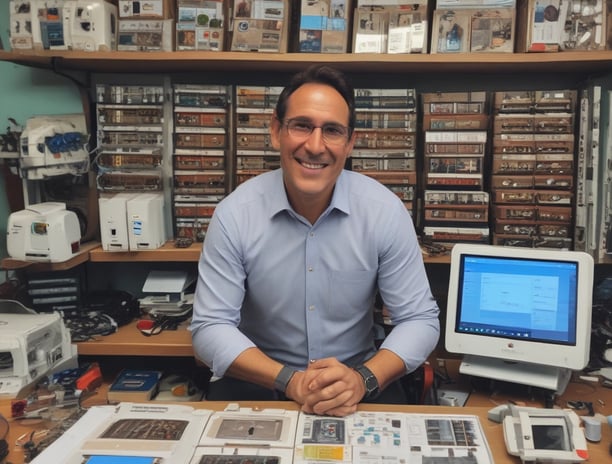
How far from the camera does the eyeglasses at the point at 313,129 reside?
1.41 m

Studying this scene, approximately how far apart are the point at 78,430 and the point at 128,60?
4.43 ft

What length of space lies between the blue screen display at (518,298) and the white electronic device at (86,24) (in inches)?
59.8

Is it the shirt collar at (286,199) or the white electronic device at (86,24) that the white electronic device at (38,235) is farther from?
the shirt collar at (286,199)

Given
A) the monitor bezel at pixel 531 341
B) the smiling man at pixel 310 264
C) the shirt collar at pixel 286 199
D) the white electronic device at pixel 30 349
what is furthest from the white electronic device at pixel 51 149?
the monitor bezel at pixel 531 341

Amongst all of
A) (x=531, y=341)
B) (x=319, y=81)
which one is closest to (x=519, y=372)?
(x=531, y=341)

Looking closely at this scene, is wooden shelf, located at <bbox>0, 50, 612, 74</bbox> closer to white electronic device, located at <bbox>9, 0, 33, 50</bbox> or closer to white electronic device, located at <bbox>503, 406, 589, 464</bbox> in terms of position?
white electronic device, located at <bbox>9, 0, 33, 50</bbox>

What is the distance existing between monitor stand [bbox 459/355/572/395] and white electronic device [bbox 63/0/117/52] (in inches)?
67.0

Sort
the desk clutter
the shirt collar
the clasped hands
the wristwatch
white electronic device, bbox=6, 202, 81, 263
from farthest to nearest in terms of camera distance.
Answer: white electronic device, bbox=6, 202, 81, 263 < the shirt collar < the wristwatch < the clasped hands < the desk clutter

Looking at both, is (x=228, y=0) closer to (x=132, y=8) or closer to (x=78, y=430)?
(x=132, y=8)

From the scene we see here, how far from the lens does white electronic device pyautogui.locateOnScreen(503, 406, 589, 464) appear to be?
3.22 feet

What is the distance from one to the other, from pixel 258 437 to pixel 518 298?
2.89 ft

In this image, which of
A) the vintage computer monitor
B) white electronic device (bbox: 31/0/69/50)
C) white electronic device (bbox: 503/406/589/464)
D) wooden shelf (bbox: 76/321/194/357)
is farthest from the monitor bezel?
white electronic device (bbox: 31/0/69/50)

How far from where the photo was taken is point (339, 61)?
1860 millimetres

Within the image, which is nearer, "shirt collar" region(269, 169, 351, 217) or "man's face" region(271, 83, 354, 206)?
"man's face" region(271, 83, 354, 206)
